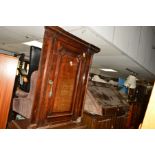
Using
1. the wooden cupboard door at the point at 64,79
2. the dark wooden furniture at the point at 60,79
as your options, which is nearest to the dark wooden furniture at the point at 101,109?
the dark wooden furniture at the point at 60,79

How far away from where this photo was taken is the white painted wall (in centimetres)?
191

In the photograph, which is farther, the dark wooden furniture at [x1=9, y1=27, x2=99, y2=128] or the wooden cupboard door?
the wooden cupboard door

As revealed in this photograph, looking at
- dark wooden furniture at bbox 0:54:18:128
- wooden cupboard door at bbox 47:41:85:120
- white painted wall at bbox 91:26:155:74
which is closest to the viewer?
dark wooden furniture at bbox 0:54:18:128

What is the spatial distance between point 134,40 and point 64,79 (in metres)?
1.54

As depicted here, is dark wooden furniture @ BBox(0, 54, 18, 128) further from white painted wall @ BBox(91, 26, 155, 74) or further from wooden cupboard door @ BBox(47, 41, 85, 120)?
white painted wall @ BBox(91, 26, 155, 74)

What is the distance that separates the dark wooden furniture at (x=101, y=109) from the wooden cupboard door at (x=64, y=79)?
41.1 inches

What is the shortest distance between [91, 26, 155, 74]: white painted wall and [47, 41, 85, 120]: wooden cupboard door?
410 mm

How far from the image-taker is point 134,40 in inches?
110

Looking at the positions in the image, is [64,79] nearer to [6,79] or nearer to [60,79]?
[60,79]

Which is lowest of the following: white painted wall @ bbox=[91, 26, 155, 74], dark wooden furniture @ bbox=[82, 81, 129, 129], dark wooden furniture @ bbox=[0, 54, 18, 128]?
dark wooden furniture @ bbox=[82, 81, 129, 129]

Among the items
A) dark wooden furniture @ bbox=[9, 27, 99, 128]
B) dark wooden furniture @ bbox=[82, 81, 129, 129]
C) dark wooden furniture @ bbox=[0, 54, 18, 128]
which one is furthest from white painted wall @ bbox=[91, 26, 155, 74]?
dark wooden furniture @ bbox=[82, 81, 129, 129]

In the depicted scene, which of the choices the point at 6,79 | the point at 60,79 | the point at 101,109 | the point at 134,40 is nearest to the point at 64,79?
the point at 60,79
